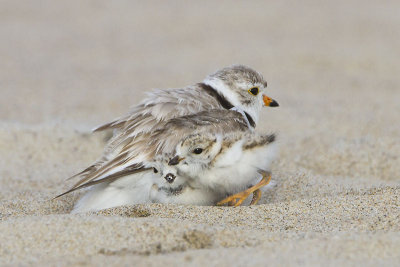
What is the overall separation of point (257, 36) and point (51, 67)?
3.08 metres

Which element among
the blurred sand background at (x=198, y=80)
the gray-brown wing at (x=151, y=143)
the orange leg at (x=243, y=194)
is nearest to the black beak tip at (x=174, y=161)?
the gray-brown wing at (x=151, y=143)

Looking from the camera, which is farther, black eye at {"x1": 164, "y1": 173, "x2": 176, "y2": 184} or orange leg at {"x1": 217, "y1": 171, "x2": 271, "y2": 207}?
orange leg at {"x1": 217, "y1": 171, "x2": 271, "y2": 207}

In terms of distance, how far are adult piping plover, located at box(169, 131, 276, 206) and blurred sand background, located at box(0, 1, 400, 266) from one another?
0.58 ft

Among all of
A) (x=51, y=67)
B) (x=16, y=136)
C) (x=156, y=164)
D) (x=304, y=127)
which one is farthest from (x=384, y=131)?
(x=51, y=67)

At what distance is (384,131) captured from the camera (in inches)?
203

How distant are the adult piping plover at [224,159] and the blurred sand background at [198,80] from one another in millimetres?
176

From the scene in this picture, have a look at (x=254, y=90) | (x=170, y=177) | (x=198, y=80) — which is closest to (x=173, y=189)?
(x=170, y=177)

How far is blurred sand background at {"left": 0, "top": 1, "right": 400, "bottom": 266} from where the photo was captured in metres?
2.32

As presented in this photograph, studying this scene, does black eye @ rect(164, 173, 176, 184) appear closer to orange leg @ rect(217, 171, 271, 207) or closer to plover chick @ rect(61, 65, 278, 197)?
plover chick @ rect(61, 65, 278, 197)


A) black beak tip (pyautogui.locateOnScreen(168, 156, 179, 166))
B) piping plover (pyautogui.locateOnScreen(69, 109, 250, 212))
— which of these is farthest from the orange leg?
black beak tip (pyautogui.locateOnScreen(168, 156, 179, 166))

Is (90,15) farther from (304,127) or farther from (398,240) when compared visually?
(398,240)

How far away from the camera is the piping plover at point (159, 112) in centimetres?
302

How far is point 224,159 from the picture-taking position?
2.92m

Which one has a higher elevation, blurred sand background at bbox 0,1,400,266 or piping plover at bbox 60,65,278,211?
piping plover at bbox 60,65,278,211
